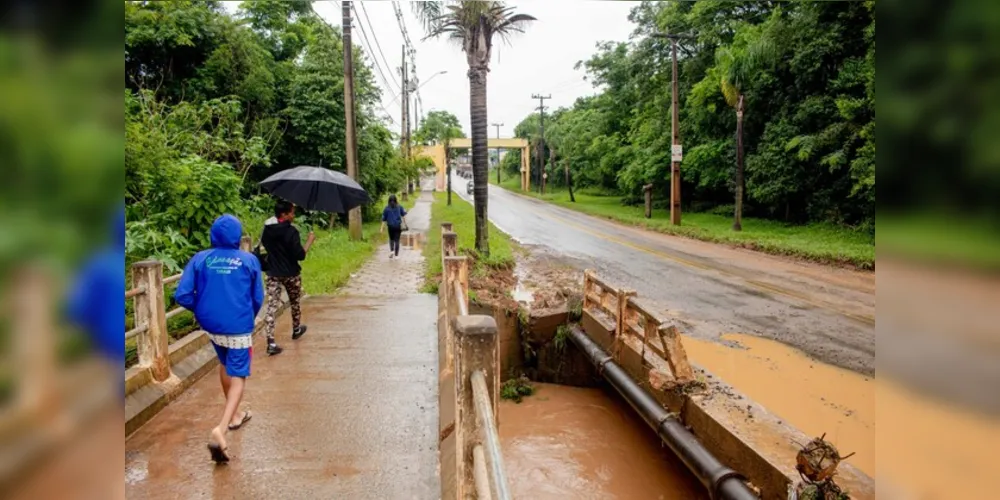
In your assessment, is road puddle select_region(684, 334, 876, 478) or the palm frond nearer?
road puddle select_region(684, 334, 876, 478)

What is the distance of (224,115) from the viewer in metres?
12.2

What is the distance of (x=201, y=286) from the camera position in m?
4.17

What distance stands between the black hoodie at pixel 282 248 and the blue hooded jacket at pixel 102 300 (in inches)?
235

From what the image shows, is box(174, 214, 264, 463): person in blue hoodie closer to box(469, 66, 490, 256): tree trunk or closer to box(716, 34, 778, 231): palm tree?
box(469, 66, 490, 256): tree trunk

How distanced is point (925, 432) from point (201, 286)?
13.9 feet

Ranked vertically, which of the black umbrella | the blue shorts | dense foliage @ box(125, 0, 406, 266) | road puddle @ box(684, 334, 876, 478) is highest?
dense foliage @ box(125, 0, 406, 266)

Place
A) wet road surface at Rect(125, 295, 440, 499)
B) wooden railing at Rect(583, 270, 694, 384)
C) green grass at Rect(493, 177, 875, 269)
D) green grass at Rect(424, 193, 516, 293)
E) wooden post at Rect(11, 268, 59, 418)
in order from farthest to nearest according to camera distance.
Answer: green grass at Rect(493, 177, 875, 269) < green grass at Rect(424, 193, 516, 293) < wooden railing at Rect(583, 270, 694, 384) < wet road surface at Rect(125, 295, 440, 499) < wooden post at Rect(11, 268, 59, 418)

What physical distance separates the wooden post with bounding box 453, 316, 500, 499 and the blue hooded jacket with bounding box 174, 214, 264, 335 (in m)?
2.09

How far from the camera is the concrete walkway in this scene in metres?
3.83

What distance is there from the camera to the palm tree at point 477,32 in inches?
504

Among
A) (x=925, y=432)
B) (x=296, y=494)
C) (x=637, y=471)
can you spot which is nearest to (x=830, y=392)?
(x=637, y=471)

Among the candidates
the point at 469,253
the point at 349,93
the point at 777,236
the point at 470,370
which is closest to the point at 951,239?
the point at 470,370

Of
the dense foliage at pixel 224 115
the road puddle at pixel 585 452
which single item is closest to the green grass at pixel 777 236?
the road puddle at pixel 585 452

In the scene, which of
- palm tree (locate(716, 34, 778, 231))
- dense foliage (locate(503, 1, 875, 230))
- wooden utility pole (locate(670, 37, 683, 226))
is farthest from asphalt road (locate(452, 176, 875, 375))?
palm tree (locate(716, 34, 778, 231))
